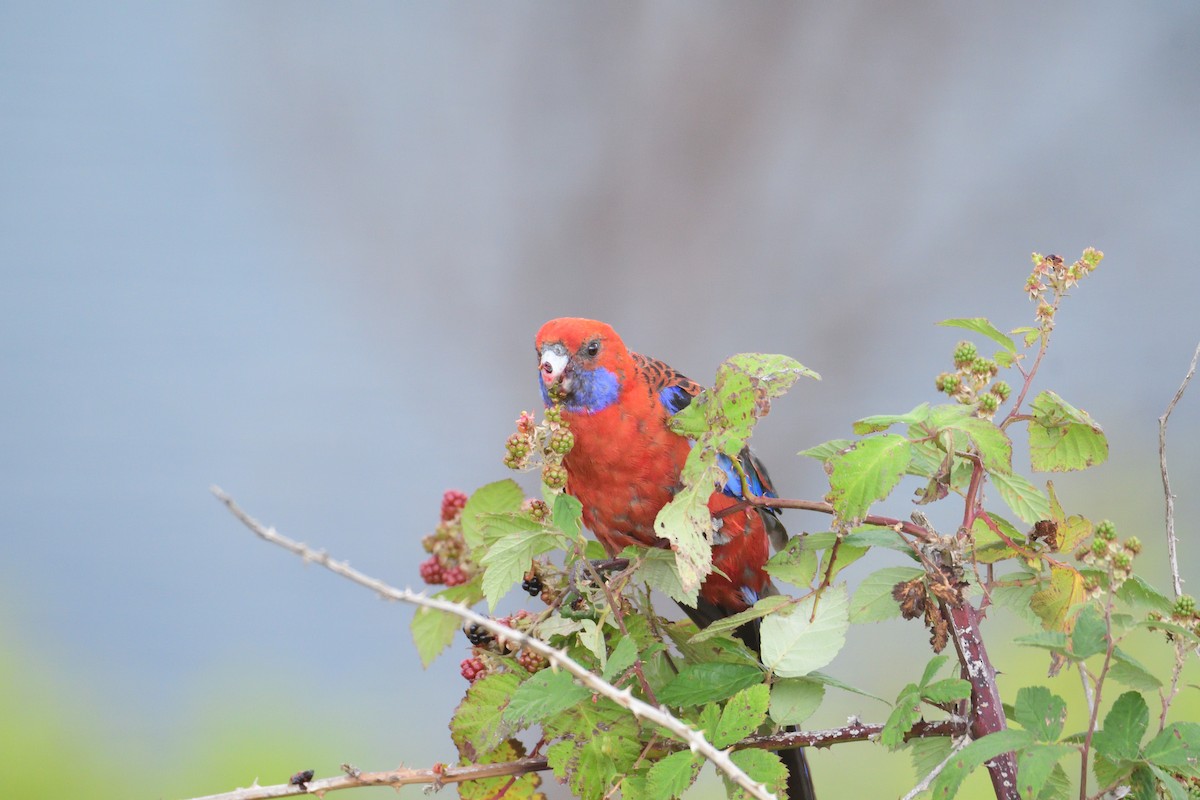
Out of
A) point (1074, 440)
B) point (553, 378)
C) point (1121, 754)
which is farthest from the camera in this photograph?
point (553, 378)

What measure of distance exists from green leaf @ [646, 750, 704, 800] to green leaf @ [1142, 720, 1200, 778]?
0.24 metres

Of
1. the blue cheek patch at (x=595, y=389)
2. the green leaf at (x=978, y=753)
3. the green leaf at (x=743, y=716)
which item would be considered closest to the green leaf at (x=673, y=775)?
the green leaf at (x=743, y=716)

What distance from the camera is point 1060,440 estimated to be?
659mm

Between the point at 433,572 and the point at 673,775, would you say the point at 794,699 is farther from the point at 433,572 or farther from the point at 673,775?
the point at 433,572

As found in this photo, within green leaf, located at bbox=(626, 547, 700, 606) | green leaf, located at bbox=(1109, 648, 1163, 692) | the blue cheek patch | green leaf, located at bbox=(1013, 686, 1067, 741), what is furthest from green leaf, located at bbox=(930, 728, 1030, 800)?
the blue cheek patch

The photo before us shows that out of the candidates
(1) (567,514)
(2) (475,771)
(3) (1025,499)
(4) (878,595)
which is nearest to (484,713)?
(2) (475,771)

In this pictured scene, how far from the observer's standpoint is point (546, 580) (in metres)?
0.73

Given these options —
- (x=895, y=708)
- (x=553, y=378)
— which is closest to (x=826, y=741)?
(x=895, y=708)

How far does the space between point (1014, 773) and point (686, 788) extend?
0.18 m

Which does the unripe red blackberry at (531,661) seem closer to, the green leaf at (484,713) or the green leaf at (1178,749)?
the green leaf at (484,713)

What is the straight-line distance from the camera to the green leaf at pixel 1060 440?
64 centimetres

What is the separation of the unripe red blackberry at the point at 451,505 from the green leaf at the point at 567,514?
6.7 inches

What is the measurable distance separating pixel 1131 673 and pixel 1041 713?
0.34 feet

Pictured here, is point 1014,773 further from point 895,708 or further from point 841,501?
point 841,501
